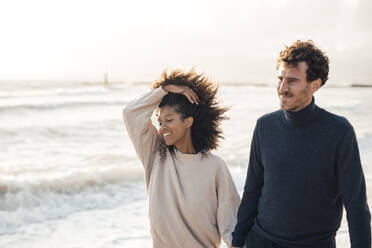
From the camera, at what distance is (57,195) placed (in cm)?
666

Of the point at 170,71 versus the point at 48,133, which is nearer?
the point at 170,71

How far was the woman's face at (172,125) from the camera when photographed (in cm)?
270

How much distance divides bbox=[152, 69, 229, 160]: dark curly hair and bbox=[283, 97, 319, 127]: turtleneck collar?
70 cm

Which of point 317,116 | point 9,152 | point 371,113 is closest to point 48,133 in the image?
point 9,152

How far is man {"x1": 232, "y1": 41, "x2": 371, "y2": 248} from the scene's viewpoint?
2074mm

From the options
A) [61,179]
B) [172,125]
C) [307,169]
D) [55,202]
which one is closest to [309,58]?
[307,169]

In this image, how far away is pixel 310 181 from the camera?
2170 mm

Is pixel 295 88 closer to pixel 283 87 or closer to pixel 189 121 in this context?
pixel 283 87

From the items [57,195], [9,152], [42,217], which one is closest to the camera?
[42,217]

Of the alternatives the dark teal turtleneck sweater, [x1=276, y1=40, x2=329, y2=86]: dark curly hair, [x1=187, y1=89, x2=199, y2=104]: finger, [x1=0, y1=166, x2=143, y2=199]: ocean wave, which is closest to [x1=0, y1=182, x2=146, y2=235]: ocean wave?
[x1=0, y1=166, x2=143, y2=199]: ocean wave

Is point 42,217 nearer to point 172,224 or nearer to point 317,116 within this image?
point 172,224

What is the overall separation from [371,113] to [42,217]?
16633 millimetres

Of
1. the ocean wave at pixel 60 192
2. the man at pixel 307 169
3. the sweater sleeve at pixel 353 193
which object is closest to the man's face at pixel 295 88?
the man at pixel 307 169

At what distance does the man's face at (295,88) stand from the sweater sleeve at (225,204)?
2.29 feet
